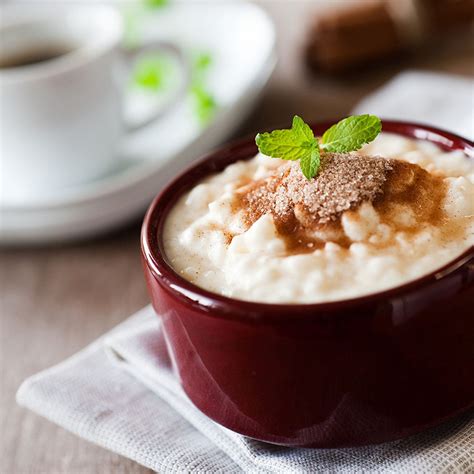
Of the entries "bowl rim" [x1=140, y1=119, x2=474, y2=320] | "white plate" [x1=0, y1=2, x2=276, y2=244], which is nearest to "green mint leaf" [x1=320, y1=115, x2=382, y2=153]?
"bowl rim" [x1=140, y1=119, x2=474, y2=320]

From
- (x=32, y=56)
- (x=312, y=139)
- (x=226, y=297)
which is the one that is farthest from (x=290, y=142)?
(x=32, y=56)

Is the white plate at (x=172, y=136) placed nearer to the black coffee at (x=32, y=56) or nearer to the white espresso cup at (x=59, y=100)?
the white espresso cup at (x=59, y=100)

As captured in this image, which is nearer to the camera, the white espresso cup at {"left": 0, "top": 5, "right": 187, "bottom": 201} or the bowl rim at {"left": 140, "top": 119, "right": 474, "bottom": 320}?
the bowl rim at {"left": 140, "top": 119, "right": 474, "bottom": 320}

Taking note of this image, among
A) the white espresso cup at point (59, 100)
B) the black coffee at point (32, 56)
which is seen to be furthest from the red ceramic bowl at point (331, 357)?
the black coffee at point (32, 56)

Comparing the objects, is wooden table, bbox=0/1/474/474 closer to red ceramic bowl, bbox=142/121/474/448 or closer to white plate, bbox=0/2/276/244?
white plate, bbox=0/2/276/244

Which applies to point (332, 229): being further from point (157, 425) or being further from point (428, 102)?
point (428, 102)

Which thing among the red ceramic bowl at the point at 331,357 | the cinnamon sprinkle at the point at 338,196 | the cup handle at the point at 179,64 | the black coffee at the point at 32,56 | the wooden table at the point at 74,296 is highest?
the cinnamon sprinkle at the point at 338,196
